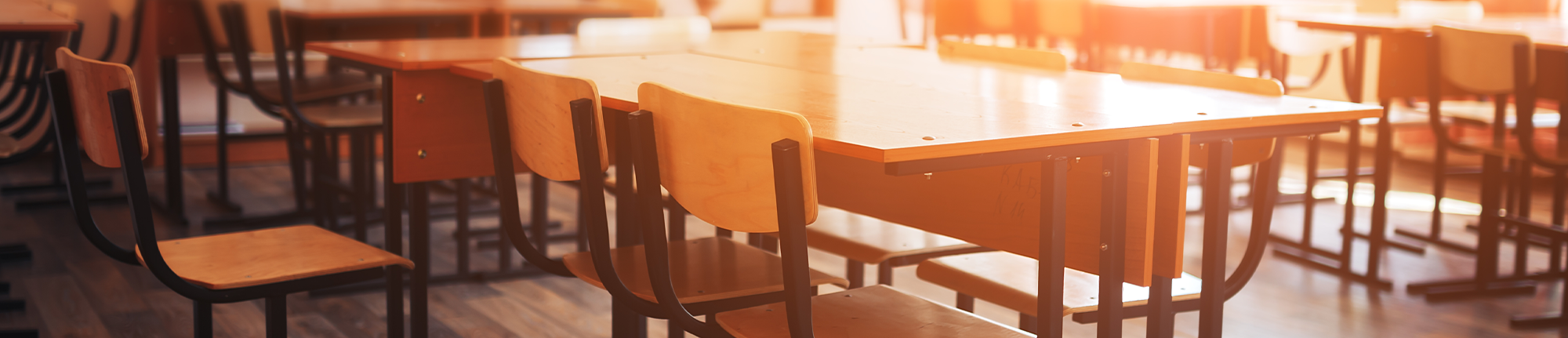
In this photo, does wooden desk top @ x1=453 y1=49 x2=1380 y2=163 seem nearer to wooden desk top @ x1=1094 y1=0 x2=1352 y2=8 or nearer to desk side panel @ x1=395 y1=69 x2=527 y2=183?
desk side panel @ x1=395 y1=69 x2=527 y2=183

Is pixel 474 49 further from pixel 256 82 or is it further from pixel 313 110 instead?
pixel 256 82

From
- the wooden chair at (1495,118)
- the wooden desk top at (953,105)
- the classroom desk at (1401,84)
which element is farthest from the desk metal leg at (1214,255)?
the classroom desk at (1401,84)

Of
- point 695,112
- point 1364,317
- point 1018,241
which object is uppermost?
point 695,112

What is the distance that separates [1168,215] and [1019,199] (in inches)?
8.4

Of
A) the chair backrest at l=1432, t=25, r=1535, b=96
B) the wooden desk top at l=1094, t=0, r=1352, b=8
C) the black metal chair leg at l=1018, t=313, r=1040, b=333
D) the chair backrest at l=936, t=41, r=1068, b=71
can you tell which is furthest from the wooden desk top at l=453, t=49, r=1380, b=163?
the wooden desk top at l=1094, t=0, r=1352, b=8

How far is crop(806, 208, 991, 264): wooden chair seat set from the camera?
Result: 7.13ft

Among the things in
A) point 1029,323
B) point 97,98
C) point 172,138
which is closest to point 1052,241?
point 1029,323

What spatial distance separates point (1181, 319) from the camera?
2.94 metres

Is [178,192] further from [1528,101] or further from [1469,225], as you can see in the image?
[1469,225]

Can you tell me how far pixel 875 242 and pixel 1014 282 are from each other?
39 cm

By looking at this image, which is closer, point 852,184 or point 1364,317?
point 852,184

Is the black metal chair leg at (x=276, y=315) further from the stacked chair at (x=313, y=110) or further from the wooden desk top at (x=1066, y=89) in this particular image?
the stacked chair at (x=313, y=110)

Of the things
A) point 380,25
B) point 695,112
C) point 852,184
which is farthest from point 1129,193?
point 380,25

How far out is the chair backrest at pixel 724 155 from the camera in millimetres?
1348
